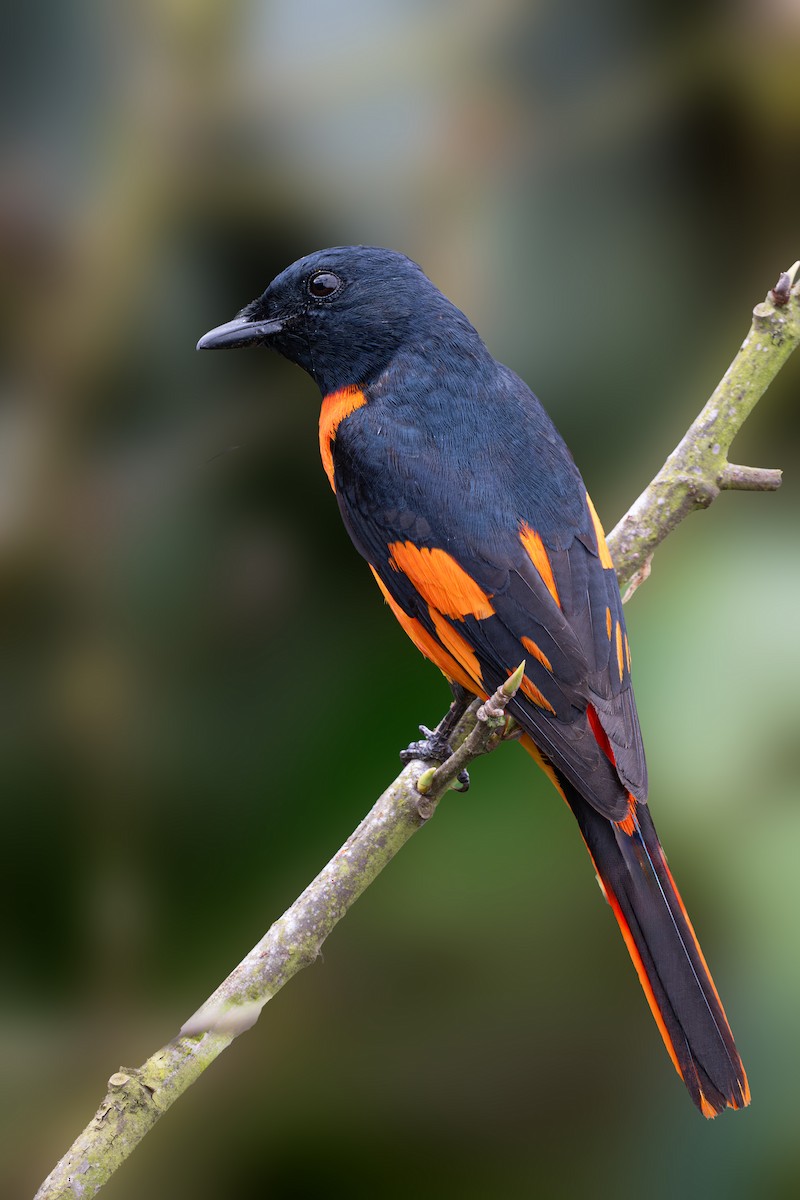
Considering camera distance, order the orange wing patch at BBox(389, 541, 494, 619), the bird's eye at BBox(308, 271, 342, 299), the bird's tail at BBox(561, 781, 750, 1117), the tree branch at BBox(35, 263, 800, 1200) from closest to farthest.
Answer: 1. the tree branch at BBox(35, 263, 800, 1200)
2. the bird's tail at BBox(561, 781, 750, 1117)
3. the orange wing patch at BBox(389, 541, 494, 619)
4. the bird's eye at BBox(308, 271, 342, 299)

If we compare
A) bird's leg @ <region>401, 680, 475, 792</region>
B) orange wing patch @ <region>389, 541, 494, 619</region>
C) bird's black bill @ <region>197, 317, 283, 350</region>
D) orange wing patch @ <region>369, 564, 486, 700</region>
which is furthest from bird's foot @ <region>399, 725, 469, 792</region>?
bird's black bill @ <region>197, 317, 283, 350</region>

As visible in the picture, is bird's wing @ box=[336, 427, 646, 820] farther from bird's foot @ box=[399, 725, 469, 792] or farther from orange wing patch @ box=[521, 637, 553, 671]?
bird's foot @ box=[399, 725, 469, 792]

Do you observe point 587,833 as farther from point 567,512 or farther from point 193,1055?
point 193,1055

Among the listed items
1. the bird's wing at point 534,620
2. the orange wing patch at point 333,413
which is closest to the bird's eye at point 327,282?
the orange wing patch at point 333,413

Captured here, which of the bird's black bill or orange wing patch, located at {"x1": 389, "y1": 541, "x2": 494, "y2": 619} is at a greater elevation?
the bird's black bill

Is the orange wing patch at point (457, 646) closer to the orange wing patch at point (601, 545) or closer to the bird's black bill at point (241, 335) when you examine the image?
A: the orange wing patch at point (601, 545)

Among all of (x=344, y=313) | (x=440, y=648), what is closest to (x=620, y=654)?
(x=440, y=648)
